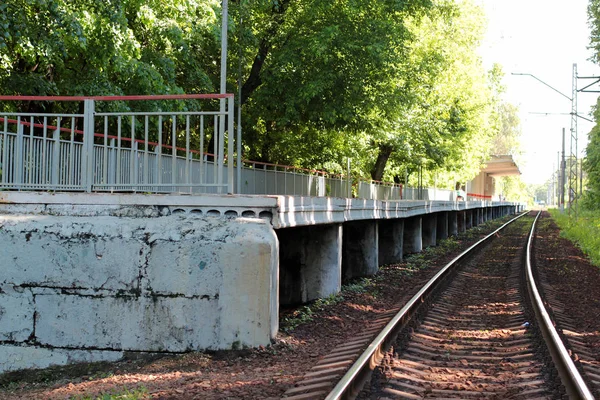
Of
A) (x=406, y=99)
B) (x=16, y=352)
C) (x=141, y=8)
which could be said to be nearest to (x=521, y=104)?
(x=406, y=99)

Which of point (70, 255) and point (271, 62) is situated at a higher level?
point (271, 62)

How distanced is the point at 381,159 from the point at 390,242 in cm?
1564

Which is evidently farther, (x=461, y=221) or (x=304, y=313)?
(x=461, y=221)

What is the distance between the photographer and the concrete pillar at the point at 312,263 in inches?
486

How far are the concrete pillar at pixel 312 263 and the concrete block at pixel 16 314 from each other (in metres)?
5.23

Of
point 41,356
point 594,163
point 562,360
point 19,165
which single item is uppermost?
point 594,163

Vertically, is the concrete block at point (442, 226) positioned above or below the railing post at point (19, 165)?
below

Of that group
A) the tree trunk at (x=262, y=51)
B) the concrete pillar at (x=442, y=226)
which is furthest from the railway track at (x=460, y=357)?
the concrete pillar at (x=442, y=226)

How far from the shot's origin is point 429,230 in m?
28.3

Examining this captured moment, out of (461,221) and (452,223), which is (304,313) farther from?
(461,221)

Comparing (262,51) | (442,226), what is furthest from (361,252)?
Answer: (442,226)

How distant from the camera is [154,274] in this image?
25.7 ft

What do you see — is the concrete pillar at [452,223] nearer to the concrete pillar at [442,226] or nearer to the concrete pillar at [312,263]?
the concrete pillar at [442,226]

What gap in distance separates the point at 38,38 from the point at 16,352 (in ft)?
22.0
